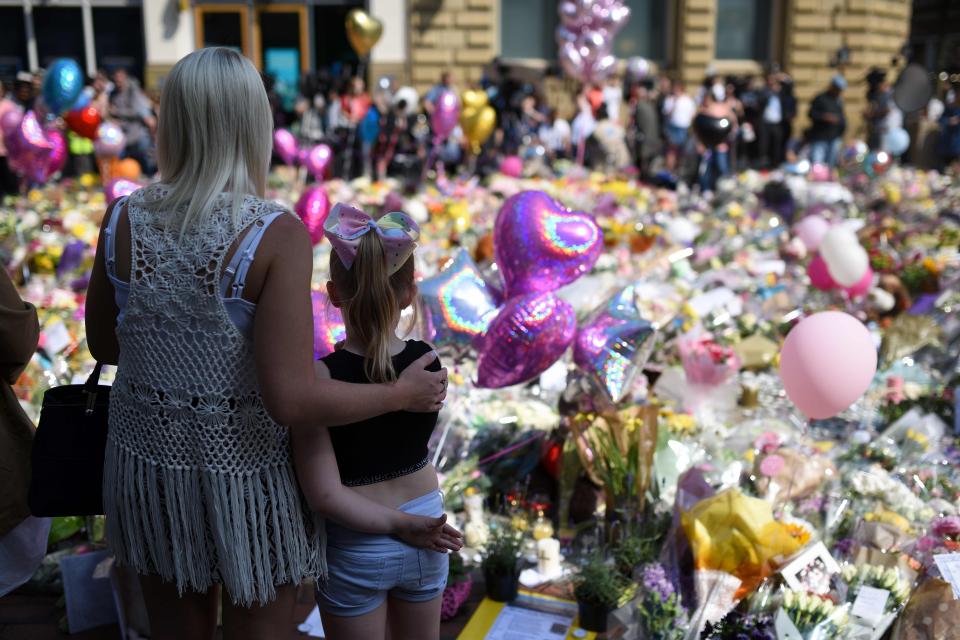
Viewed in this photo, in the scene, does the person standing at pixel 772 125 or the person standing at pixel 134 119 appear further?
the person standing at pixel 772 125

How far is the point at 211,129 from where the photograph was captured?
1551 mm

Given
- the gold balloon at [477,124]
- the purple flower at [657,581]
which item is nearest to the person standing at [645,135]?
the gold balloon at [477,124]

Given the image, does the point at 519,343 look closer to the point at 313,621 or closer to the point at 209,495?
the point at 313,621

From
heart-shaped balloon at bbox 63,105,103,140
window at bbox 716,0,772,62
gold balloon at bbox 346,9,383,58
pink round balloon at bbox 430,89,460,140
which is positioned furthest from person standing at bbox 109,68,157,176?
window at bbox 716,0,772,62

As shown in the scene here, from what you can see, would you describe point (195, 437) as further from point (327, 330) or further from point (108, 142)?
point (108, 142)

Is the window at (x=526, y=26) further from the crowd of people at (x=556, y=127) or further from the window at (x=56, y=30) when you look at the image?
the window at (x=56, y=30)

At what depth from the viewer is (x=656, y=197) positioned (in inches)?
395

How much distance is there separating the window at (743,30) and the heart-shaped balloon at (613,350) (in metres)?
16.7

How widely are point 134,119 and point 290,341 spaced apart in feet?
36.9

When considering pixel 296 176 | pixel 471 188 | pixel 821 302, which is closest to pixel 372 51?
pixel 296 176

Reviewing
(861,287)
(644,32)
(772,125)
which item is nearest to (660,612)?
(861,287)

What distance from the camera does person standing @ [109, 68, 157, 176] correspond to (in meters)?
11.4

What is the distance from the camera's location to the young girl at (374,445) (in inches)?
69.0

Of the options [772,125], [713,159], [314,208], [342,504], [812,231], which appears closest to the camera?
[342,504]
